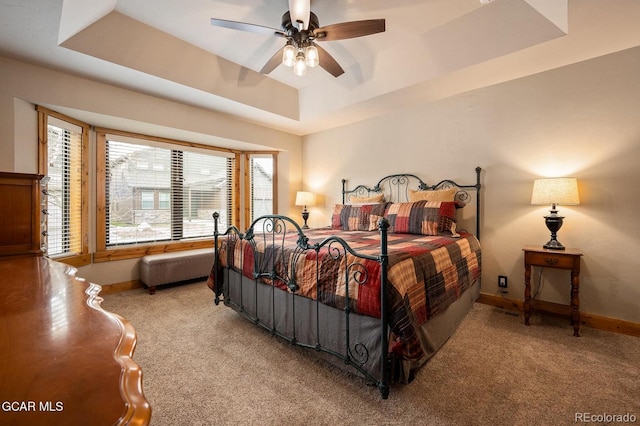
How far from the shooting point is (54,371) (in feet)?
1.74

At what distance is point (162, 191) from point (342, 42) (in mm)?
3276

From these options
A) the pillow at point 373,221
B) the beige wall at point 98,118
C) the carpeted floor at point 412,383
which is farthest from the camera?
the pillow at point 373,221

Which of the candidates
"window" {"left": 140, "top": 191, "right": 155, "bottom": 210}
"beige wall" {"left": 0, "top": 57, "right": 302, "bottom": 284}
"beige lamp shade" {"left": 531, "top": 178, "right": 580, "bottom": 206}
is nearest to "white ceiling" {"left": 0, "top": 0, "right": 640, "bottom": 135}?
"beige wall" {"left": 0, "top": 57, "right": 302, "bottom": 284}

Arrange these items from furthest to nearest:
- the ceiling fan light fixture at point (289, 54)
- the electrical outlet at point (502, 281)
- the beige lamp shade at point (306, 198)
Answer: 1. the beige lamp shade at point (306, 198)
2. the electrical outlet at point (502, 281)
3. the ceiling fan light fixture at point (289, 54)

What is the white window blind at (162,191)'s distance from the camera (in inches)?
144

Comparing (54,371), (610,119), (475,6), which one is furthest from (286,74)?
(54,371)

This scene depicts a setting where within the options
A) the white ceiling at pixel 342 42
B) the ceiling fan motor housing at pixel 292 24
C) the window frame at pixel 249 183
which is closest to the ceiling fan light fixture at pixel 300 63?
the ceiling fan motor housing at pixel 292 24

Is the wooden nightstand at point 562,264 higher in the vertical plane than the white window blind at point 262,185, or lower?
lower

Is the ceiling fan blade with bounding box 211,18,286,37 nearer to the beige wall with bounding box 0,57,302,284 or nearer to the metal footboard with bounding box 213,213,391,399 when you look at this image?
the metal footboard with bounding box 213,213,391,399

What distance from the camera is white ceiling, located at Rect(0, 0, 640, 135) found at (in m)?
2.09

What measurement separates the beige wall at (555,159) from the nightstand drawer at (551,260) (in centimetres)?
40

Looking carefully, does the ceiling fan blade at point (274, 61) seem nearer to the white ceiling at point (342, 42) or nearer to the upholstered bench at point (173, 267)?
the white ceiling at point (342, 42)

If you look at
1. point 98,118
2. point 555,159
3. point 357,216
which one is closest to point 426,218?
point 357,216

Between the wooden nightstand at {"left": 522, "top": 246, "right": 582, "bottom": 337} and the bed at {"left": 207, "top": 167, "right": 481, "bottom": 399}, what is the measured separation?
46cm
